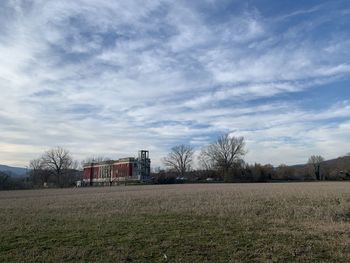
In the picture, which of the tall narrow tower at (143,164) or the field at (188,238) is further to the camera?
the tall narrow tower at (143,164)

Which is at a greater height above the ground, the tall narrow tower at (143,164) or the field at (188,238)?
the tall narrow tower at (143,164)

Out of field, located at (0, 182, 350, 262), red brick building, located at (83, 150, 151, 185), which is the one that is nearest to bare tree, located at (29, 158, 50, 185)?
red brick building, located at (83, 150, 151, 185)

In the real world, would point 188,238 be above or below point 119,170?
below

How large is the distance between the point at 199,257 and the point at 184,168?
16657 cm

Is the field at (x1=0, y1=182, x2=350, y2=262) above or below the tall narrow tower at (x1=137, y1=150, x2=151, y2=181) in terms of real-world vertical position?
below

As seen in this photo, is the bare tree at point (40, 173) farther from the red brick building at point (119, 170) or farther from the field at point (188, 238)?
the field at point (188, 238)

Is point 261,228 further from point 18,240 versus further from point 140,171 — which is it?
point 140,171

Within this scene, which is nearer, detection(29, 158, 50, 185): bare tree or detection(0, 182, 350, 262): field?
detection(0, 182, 350, 262): field

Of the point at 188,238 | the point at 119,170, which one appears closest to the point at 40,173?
the point at 119,170

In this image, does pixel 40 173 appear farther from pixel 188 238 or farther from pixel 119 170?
pixel 188 238

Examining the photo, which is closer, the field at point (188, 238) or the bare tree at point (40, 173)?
the field at point (188, 238)

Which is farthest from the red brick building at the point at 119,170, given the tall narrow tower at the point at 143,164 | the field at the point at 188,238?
the field at the point at 188,238

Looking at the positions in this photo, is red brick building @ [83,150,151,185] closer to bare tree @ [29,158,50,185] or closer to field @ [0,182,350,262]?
bare tree @ [29,158,50,185]

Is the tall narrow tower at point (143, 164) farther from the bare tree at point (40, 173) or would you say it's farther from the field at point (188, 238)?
the field at point (188, 238)
